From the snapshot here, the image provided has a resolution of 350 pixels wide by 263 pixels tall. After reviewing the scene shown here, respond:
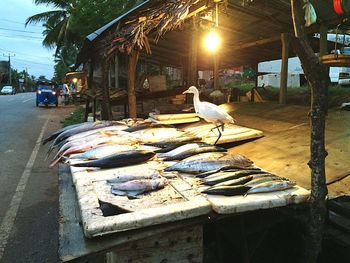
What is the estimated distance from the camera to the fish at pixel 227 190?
135 inches

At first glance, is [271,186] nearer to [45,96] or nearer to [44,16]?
[45,96]

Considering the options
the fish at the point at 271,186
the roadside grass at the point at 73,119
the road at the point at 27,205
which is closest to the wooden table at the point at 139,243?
the fish at the point at 271,186

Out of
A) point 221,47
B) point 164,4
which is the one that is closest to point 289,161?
point 164,4

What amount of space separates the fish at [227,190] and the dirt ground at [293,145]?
112 cm

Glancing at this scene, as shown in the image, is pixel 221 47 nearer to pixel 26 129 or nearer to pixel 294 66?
pixel 26 129

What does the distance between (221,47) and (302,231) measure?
36.9 feet

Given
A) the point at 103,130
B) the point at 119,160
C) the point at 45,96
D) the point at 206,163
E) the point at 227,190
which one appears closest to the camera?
the point at 227,190

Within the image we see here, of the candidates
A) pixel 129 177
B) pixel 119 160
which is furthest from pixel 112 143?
pixel 129 177

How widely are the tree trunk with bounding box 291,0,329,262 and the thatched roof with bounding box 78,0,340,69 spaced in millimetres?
2516

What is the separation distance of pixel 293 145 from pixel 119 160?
3.09 meters

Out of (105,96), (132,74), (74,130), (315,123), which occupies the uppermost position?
(132,74)

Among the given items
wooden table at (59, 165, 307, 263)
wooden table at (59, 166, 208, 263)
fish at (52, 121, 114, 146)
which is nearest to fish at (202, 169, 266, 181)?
wooden table at (59, 165, 307, 263)

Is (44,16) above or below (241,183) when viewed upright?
above

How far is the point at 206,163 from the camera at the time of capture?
416cm
